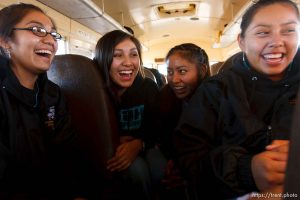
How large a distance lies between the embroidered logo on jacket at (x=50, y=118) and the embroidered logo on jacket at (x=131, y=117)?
55 cm

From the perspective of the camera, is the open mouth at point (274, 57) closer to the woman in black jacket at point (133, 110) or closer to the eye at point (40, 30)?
the woman in black jacket at point (133, 110)

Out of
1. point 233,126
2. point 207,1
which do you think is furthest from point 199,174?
point 207,1

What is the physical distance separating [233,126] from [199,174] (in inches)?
10.2

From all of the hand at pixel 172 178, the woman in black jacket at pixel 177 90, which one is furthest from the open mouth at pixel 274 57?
the hand at pixel 172 178

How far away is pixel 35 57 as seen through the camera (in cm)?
139

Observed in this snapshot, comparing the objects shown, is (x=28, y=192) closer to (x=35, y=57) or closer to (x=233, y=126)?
(x=35, y=57)

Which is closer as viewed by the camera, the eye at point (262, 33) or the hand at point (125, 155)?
the eye at point (262, 33)

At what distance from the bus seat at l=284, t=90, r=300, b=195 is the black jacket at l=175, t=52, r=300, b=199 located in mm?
556

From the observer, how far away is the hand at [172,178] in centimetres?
184

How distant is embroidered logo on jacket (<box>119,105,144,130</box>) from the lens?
1.91 metres

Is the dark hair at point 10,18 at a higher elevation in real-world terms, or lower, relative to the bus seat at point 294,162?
higher

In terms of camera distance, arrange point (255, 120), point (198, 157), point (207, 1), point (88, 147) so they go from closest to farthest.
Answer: point (255, 120)
point (198, 157)
point (88, 147)
point (207, 1)

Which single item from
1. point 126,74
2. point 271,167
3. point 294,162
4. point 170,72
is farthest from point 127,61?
point 294,162

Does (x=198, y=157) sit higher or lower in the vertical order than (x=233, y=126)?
lower
